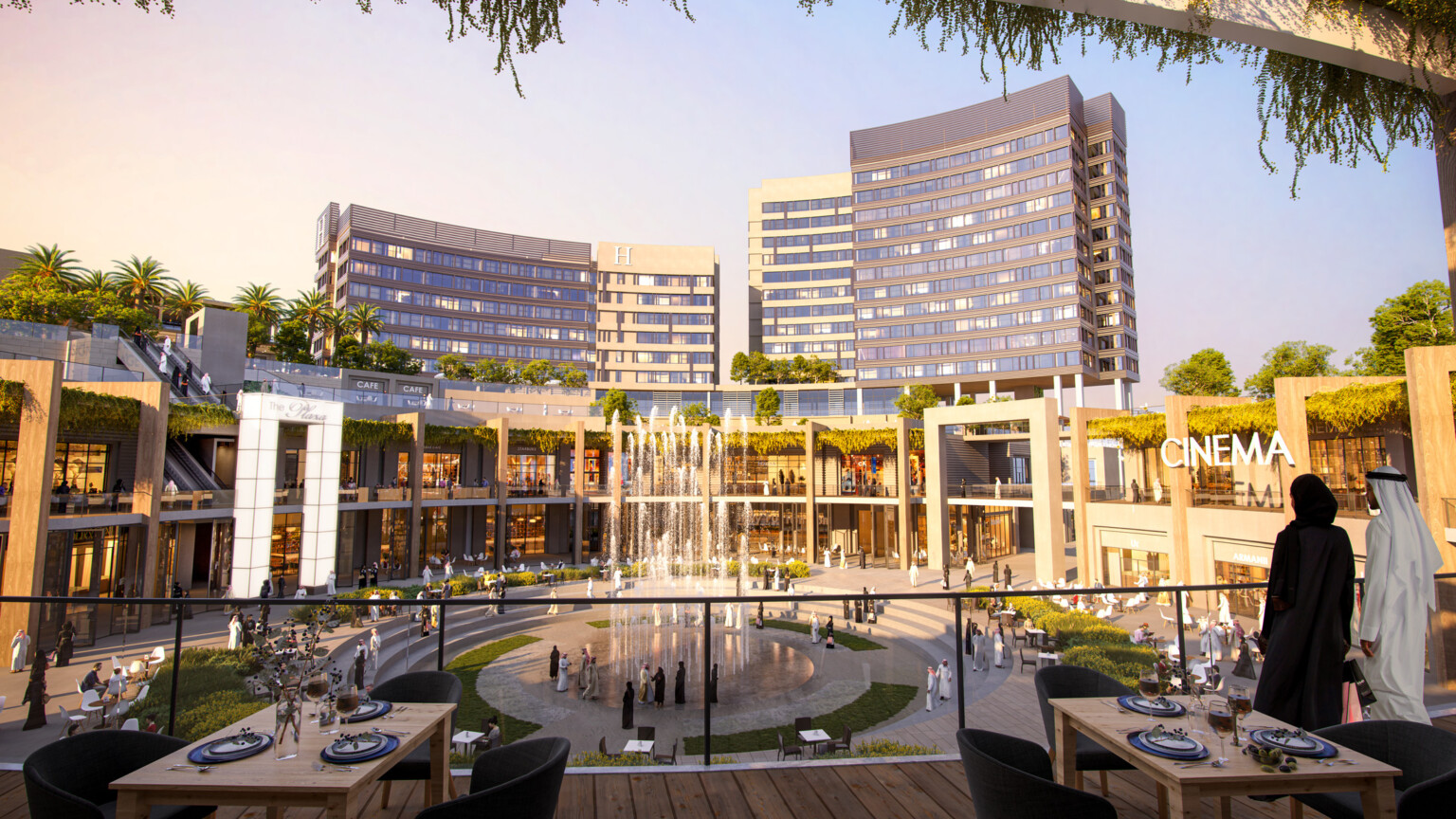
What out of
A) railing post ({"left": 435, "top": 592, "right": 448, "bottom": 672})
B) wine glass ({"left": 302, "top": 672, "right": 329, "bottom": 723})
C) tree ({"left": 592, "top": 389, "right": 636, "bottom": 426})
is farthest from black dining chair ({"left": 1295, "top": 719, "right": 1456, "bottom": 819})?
tree ({"left": 592, "top": 389, "right": 636, "bottom": 426})

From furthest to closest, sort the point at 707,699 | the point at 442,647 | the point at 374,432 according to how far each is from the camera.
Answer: the point at 374,432 → the point at 442,647 → the point at 707,699

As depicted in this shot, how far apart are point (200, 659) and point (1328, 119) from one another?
8666mm

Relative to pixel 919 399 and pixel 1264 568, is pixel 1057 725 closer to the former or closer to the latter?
pixel 1264 568

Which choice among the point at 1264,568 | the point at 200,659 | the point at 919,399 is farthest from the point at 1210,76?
the point at 919,399

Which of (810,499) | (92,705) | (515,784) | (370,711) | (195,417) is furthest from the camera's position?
(810,499)

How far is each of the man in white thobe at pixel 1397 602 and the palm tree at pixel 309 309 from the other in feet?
217

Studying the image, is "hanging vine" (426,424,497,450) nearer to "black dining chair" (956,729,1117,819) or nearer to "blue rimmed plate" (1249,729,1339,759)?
A: "black dining chair" (956,729,1117,819)

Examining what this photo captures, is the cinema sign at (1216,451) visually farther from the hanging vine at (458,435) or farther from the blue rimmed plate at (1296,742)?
the hanging vine at (458,435)

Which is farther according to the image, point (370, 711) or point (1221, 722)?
point (370, 711)

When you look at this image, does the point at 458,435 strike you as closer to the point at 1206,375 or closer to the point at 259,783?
the point at 259,783

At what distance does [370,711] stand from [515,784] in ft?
4.47

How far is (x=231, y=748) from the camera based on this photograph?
3031 mm

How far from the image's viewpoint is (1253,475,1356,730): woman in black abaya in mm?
3756

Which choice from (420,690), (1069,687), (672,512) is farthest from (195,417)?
(1069,687)
